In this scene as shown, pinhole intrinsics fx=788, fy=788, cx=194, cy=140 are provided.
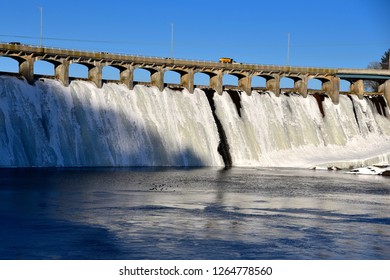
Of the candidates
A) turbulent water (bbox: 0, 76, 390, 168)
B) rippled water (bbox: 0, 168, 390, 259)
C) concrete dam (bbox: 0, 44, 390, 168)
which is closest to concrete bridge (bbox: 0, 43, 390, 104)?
concrete dam (bbox: 0, 44, 390, 168)

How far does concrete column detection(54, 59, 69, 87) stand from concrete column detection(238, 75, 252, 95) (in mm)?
33495

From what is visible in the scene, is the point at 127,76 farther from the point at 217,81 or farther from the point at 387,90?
the point at 387,90

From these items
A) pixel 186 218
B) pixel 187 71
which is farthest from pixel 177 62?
pixel 186 218

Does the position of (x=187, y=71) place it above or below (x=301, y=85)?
above

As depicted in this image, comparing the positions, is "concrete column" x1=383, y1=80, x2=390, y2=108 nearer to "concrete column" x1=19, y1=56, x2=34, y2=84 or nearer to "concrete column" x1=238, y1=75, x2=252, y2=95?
"concrete column" x1=238, y1=75, x2=252, y2=95

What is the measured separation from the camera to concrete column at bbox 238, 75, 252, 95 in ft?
Answer: 419

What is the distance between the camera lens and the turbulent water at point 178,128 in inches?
3752

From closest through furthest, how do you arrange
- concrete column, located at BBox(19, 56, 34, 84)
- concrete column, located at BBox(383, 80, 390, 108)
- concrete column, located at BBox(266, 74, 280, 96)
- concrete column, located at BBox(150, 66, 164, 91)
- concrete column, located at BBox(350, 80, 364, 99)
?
1. concrete column, located at BBox(19, 56, 34, 84)
2. concrete column, located at BBox(150, 66, 164, 91)
3. concrete column, located at BBox(266, 74, 280, 96)
4. concrete column, located at BBox(350, 80, 364, 99)
5. concrete column, located at BBox(383, 80, 390, 108)

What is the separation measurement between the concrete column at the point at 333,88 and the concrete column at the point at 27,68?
5669 cm

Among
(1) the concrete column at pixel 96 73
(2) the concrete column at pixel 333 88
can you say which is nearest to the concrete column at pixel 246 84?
(2) the concrete column at pixel 333 88

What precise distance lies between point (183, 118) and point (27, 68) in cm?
2438

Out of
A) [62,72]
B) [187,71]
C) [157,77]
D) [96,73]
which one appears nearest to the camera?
[62,72]

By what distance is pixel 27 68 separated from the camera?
101000 mm
